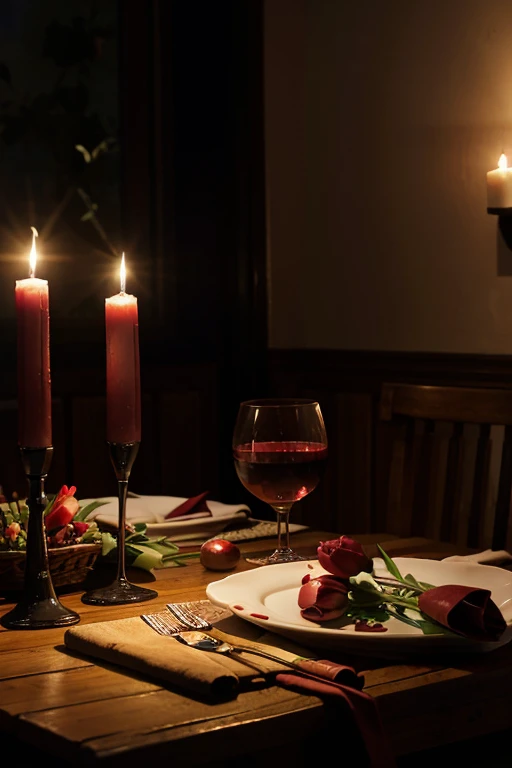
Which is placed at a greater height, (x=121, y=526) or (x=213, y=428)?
(x=121, y=526)

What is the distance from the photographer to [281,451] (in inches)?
51.1

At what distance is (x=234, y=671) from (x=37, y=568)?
32cm

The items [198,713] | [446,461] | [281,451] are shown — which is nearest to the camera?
[198,713]

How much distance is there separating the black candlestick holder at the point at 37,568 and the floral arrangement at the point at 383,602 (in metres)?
0.27

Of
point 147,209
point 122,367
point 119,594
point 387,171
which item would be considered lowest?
point 119,594

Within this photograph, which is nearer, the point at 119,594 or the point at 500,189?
the point at 119,594

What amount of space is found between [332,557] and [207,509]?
61 cm

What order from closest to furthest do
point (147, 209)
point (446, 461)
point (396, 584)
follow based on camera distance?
1. point (396, 584)
2. point (446, 461)
3. point (147, 209)

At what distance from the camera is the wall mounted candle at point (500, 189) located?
269 centimetres

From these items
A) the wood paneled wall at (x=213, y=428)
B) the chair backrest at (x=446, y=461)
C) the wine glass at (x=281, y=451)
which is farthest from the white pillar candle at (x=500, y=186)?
the wine glass at (x=281, y=451)

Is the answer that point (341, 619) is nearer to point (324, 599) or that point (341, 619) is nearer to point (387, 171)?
point (324, 599)

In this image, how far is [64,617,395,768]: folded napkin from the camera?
2.89 ft

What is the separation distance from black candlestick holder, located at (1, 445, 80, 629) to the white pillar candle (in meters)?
1.82

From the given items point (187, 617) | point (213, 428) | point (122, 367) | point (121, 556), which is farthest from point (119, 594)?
point (213, 428)
